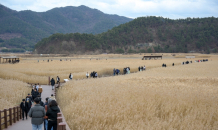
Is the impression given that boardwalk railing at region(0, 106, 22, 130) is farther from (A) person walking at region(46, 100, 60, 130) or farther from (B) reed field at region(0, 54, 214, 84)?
(B) reed field at region(0, 54, 214, 84)

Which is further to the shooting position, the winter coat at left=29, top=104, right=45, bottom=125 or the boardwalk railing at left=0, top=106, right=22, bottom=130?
the boardwalk railing at left=0, top=106, right=22, bottom=130

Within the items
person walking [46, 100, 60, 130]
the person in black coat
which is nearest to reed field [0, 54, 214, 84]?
the person in black coat

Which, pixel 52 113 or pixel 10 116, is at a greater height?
pixel 52 113

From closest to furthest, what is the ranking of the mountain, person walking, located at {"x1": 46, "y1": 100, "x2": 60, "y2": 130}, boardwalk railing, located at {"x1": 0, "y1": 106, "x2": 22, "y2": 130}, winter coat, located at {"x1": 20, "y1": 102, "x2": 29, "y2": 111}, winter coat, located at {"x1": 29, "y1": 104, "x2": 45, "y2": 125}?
1. winter coat, located at {"x1": 29, "y1": 104, "x2": 45, "y2": 125}
2. person walking, located at {"x1": 46, "y1": 100, "x2": 60, "y2": 130}
3. boardwalk railing, located at {"x1": 0, "y1": 106, "x2": 22, "y2": 130}
4. winter coat, located at {"x1": 20, "y1": 102, "x2": 29, "y2": 111}
5. the mountain

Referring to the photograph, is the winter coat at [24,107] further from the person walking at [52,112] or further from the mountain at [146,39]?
Answer: the mountain at [146,39]

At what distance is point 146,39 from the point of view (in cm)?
17375

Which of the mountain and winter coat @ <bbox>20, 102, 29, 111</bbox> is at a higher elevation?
the mountain

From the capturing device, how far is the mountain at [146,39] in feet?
482

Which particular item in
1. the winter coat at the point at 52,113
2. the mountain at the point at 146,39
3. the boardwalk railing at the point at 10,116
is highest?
the mountain at the point at 146,39

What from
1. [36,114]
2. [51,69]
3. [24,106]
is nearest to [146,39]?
[51,69]

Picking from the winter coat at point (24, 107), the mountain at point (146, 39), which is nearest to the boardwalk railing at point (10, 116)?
the winter coat at point (24, 107)

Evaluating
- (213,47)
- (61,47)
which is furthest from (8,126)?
(213,47)

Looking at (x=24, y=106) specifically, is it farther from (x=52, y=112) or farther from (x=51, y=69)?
(x=51, y=69)

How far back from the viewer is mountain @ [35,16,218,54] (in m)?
147
